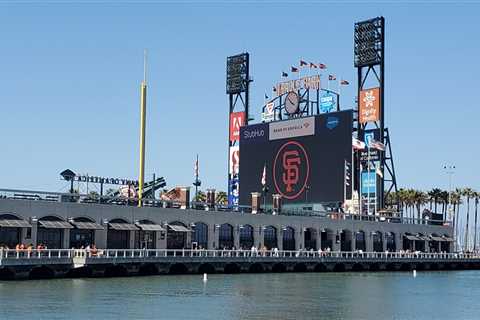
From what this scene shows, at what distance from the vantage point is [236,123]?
510 feet

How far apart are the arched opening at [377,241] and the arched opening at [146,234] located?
1608 inches

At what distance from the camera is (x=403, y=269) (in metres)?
117

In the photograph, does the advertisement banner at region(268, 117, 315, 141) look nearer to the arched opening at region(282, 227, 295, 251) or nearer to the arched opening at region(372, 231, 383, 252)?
the arched opening at region(372, 231, 383, 252)

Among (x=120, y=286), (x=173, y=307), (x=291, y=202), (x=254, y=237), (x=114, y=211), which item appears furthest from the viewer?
(x=291, y=202)

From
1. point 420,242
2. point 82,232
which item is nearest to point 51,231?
point 82,232

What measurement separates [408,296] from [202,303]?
1968cm

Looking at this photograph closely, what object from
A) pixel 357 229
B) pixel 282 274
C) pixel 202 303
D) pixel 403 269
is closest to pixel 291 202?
pixel 357 229

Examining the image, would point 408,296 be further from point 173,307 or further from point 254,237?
point 254,237

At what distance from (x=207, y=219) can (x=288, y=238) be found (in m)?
15.4

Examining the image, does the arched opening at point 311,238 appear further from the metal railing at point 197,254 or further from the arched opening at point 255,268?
the arched opening at point 255,268

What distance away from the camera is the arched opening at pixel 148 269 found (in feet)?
278

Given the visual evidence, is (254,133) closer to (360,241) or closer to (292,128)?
(292,128)

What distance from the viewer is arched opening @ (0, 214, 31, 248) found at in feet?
265

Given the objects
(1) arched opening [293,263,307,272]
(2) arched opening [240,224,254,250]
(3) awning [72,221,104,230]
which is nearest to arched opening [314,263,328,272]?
(1) arched opening [293,263,307,272]
